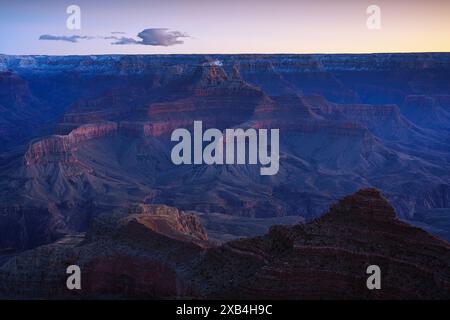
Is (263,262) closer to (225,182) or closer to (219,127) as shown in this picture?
(225,182)

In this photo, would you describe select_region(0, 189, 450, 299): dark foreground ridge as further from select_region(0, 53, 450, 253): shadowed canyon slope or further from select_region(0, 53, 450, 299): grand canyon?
select_region(0, 53, 450, 253): shadowed canyon slope

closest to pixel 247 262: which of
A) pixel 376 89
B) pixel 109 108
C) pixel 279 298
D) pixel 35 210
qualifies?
pixel 279 298

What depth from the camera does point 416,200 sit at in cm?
6159

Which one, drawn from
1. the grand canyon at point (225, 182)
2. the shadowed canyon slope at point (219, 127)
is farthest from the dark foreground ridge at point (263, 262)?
the shadowed canyon slope at point (219, 127)

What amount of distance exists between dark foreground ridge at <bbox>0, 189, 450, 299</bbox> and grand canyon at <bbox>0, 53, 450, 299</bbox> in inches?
1.8

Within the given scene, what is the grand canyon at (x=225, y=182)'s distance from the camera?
75.0ft

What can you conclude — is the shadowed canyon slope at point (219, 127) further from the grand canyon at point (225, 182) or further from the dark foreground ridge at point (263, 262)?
the dark foreground ridge at point (263, 262)

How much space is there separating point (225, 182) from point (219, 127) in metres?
14.7

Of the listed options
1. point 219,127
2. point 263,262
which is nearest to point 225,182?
point 219,127

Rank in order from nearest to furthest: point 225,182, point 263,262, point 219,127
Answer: point 263,262 → point 225,182 → point 219,127

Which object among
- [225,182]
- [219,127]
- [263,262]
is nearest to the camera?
[263,262]

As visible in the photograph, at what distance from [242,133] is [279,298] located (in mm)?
46865

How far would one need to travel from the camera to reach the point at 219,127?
7900 centimetres
